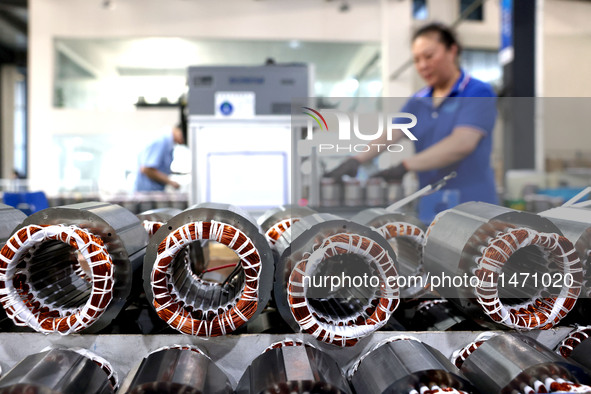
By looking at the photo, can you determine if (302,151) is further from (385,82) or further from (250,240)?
(385,82)

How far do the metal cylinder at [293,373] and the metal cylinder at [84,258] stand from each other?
0.32m

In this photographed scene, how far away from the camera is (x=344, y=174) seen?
104 centimetres

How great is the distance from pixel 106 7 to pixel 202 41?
1.65 meters

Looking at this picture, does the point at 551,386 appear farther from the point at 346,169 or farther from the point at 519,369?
the point at 346,169

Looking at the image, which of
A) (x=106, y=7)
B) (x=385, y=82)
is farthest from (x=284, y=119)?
(x=106, y=7)

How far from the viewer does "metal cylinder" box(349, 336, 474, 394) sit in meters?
0.75

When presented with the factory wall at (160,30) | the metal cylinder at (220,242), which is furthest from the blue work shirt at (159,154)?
the metal cylinder at (220,242)

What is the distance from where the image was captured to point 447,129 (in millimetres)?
1421

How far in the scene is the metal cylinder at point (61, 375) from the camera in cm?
71

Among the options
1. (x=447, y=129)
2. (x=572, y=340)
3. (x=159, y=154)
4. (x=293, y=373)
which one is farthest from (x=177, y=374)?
(x=159, y=154)

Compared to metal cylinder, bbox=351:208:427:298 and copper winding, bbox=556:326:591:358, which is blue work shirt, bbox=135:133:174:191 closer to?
metal cylinder, bbox=351:208:427:298

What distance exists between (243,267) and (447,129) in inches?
36.9

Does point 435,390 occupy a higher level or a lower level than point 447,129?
lower

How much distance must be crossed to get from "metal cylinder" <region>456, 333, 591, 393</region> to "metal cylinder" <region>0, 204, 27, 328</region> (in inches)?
40.7
